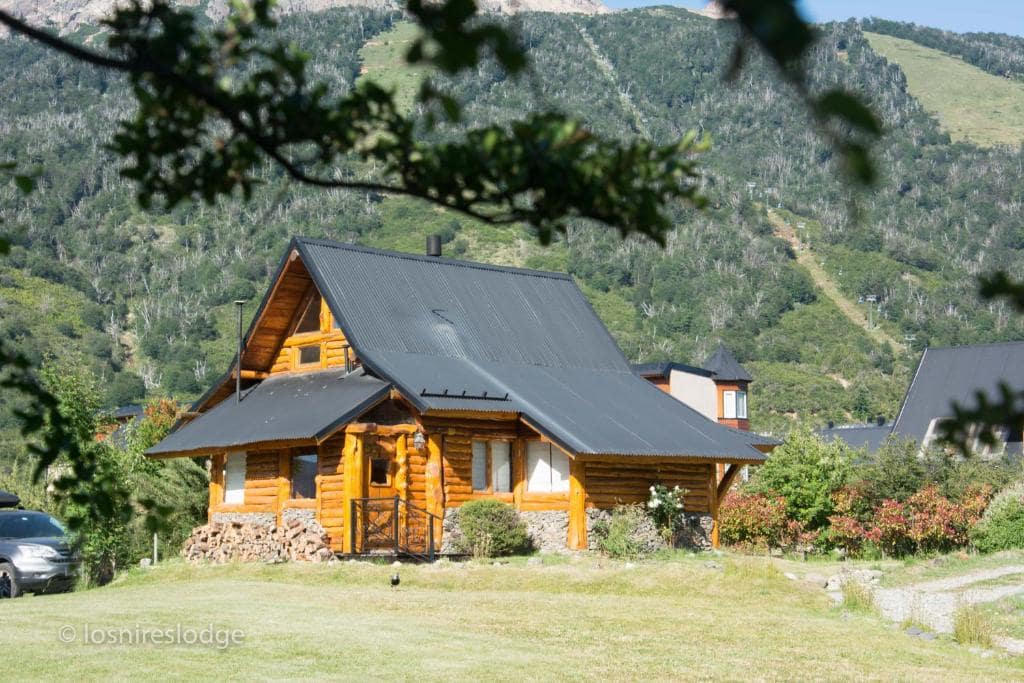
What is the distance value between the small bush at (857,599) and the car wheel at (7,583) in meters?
→ 13.9

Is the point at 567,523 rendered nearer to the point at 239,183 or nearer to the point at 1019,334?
the point at 239,183

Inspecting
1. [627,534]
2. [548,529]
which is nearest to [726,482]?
[627,534]

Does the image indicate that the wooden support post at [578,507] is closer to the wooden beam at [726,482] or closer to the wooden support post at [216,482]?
the wooden beam at [726,482]

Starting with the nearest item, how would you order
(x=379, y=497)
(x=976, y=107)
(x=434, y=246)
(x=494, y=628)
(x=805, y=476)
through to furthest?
1. (x=494, y=628)
2. (x=379, y=497)
3. (x=805, y=476)
4. (x=434, y=246)
5. (x=976, y=107)

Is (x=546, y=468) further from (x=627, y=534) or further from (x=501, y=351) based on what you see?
(x=501, y=351)

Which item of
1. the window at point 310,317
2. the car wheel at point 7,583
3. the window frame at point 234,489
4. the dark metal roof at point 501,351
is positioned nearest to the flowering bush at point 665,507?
the dark metal roof at point 501,351

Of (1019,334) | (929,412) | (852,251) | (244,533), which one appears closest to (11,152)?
(852,251)

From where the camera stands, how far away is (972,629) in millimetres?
16812

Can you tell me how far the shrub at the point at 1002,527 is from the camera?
28969 millimetres

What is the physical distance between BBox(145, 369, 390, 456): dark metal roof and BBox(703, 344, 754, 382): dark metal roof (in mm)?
24025

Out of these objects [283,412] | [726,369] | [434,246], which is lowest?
[283,412]

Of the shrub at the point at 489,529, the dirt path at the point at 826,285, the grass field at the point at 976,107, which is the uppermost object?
the grass field at the point at 976,107

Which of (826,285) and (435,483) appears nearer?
(435,483)

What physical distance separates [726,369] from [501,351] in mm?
22416
